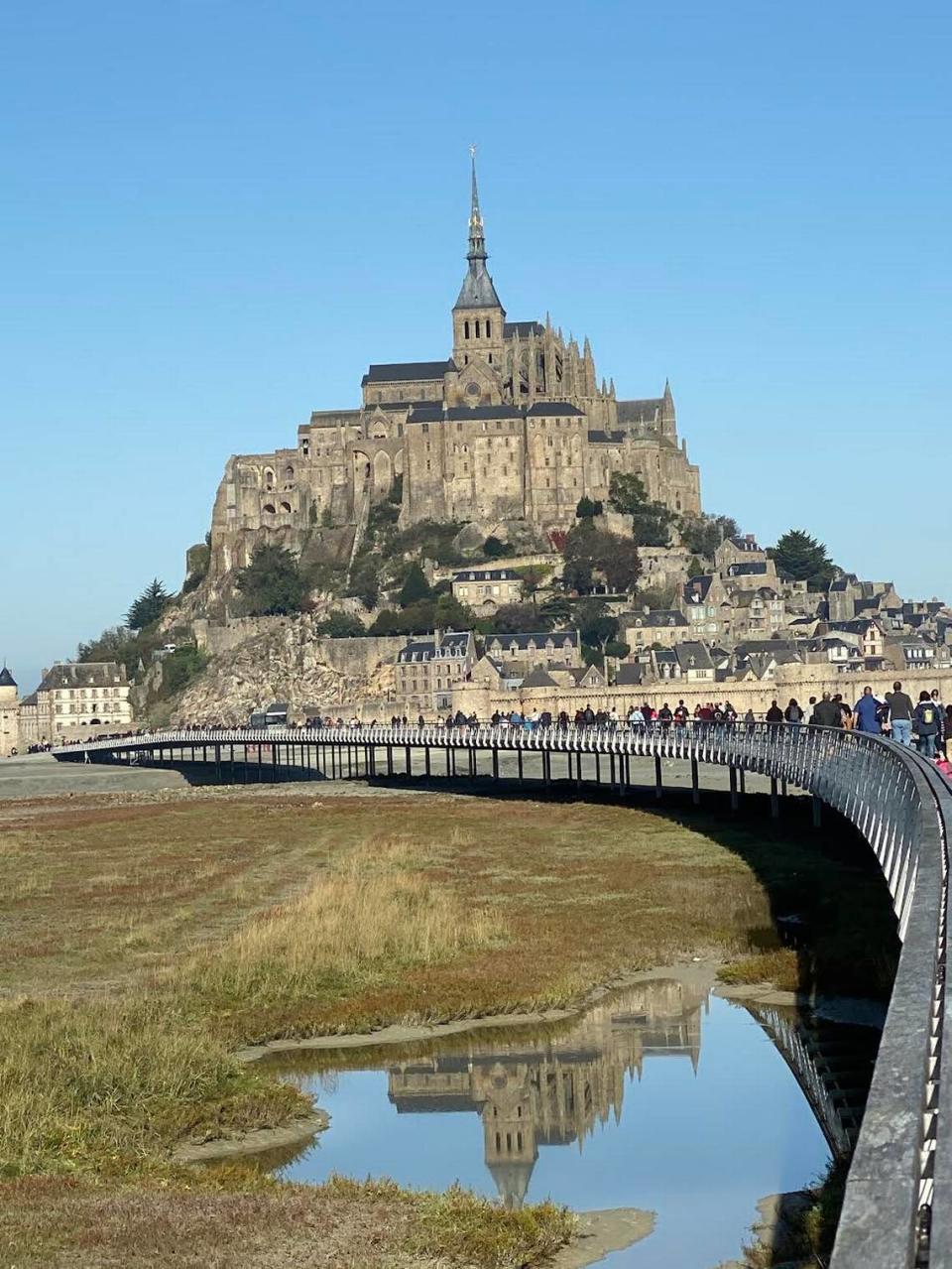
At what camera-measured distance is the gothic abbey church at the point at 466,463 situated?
188m

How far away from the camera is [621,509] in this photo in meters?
186

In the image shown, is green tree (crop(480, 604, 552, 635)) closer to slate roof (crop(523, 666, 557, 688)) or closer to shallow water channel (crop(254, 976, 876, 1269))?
slate roof (crop(523, 666, 557, 688))

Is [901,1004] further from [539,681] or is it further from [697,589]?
[697,589]

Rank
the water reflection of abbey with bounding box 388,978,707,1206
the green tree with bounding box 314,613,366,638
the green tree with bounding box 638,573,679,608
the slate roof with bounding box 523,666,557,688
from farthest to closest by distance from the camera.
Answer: the green tree with bounding box 314,613,366,638, the green tree with bounding box 638,573,679,608, the slate roof with bounding box 523,666,557,688, the water reflection of abbey with bounding box 388,978,707,1206

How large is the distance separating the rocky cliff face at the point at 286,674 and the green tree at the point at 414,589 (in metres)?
7.50

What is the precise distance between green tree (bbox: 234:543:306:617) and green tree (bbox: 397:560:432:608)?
11243 mm

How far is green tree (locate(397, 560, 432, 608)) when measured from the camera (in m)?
178

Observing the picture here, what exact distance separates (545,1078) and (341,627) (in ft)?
510

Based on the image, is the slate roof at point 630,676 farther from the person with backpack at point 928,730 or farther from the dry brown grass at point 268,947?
the person with backpack at point 928,730

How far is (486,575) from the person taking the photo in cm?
17675

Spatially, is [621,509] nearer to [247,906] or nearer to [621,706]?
[621,706]

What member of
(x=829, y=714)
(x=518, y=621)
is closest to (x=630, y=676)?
(x=518, y=621)

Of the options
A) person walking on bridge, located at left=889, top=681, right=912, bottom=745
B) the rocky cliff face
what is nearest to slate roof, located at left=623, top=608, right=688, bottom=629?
the rocky cliff face

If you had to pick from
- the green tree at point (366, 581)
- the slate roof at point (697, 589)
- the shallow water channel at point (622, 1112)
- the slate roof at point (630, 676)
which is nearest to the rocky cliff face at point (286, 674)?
the green tree at point (366, 581)
